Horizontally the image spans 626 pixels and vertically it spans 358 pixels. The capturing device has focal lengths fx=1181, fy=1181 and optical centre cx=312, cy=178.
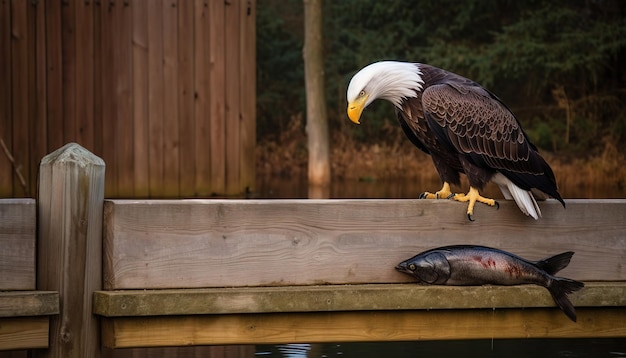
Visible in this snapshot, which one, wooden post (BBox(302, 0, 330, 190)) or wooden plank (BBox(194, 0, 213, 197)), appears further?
wooden post (BBox(302, 0, 330, 190))

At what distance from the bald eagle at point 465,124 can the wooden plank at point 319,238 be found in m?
0.20

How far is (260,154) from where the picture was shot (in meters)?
22.9

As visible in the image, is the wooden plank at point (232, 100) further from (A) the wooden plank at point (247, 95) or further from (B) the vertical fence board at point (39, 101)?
(B) the vertical fence board at point (39, 101)

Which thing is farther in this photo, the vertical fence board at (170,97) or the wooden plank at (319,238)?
the vertical fence board at (170,97)

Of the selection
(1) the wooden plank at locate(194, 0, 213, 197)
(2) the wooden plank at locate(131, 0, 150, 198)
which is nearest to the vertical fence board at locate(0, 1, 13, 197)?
(2) the wooden plank at locate(131, 0, 150, 198)

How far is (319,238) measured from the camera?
5.33 metres

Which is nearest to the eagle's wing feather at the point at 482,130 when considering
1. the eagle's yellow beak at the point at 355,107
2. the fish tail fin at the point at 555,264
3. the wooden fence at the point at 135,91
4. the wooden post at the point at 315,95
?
the eagle's yellow beak at the point at 355,107

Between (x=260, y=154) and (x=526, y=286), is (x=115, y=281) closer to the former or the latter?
(x=526, y=286)

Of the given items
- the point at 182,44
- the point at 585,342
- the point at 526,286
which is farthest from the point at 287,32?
the point at 526,286

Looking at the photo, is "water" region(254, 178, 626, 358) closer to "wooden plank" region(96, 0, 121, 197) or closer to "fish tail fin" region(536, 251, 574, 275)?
"fish tail fin" region(536, 251, 574, 275)

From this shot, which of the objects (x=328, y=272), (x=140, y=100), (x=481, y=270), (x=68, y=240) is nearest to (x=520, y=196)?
(x=481, y=270)

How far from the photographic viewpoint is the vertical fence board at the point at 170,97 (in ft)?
39.2

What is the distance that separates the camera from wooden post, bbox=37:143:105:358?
4.98 metres

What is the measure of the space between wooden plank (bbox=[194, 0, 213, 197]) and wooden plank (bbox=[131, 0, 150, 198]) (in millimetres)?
515
